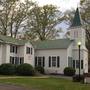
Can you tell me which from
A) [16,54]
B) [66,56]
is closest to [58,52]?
[66,56]

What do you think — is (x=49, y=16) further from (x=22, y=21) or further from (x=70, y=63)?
(x=70, y=63)

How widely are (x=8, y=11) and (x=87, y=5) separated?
1776 centimetres

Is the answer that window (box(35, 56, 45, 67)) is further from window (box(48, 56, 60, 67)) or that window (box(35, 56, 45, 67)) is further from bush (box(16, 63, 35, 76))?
bush (box(16, 63, 35, 76))

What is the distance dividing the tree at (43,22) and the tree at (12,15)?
205cm

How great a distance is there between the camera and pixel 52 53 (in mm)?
48938

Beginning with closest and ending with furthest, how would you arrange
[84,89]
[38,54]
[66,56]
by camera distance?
[84,89] → [66,56] → [38,54]

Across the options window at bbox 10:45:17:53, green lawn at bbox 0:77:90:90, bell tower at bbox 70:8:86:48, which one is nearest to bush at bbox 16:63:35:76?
window at bbox 10:45:17:53

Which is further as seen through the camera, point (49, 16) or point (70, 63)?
point (49, 16)

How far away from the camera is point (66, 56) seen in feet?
155

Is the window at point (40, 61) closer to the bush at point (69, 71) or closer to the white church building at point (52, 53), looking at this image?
the white church building at point (52, 53)

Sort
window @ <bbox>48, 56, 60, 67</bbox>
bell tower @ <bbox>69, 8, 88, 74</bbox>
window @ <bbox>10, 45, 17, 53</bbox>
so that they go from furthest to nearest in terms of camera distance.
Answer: bell tower @ <bbox>69, 8, 88, 74</bbox>, window @ <bbox>48, 56, 60, 67</bbox>, window @ <bbox>10, 45, 17, 53</bbox>

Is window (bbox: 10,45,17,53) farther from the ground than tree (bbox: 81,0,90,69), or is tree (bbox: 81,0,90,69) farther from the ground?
tree (bbox: 81,0,90,69)

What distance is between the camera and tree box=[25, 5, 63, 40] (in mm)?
66188

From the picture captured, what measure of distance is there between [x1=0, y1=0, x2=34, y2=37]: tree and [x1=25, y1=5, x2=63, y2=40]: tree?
2.05m
